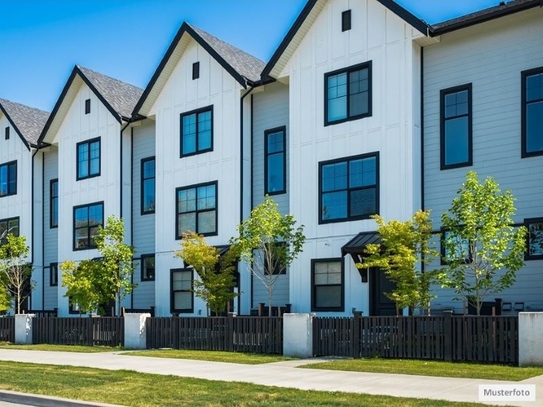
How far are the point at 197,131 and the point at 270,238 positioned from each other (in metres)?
7.19

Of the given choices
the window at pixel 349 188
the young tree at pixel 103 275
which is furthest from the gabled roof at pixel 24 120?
the window at pixel 349 188

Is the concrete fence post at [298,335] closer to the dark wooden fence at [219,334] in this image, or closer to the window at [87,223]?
the dark wooden fence at [219,334]

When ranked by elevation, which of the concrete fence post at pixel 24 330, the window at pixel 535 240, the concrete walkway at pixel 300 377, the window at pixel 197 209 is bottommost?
the concrete fence post at pixel 24 330

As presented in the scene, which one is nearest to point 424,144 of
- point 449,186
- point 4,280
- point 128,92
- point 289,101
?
point 449,186

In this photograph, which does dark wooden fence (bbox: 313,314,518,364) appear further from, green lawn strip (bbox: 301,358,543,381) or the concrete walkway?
the concrete walkway

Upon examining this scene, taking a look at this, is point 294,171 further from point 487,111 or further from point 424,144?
point 487,111

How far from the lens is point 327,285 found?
24672mm

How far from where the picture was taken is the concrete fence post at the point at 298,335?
1978 centimetres

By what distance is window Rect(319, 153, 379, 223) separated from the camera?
78.0 ft

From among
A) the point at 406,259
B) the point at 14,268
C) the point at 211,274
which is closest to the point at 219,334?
the point at 211,274

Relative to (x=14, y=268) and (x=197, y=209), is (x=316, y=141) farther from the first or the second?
(x=14, y=268)

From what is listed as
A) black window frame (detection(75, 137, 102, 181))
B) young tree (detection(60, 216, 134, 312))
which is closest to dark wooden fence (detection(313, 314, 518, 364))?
young tree (detection(60, 216, 134, 312))

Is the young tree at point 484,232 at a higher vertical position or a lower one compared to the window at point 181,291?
higher

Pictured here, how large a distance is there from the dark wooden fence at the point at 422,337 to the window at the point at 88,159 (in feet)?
56.4
